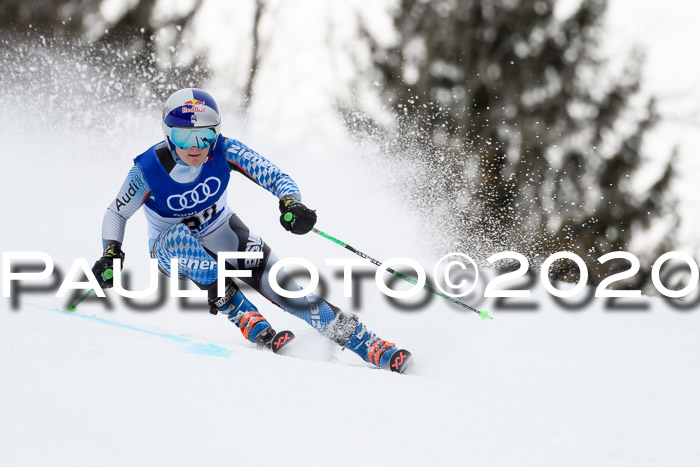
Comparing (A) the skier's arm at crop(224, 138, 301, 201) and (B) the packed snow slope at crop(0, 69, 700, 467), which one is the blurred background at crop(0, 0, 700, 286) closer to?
(B) the packed snow slope at crop(0, 69, 700, 467)

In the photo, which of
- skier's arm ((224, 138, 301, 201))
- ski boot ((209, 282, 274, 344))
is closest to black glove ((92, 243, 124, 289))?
ski boot ((209, 282, 274, 344))

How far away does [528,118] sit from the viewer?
512 inches

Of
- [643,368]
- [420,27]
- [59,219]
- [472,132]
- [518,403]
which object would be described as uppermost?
[420,27]

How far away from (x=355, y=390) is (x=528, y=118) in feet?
37.5

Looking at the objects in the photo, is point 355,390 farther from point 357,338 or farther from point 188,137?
point 188,137

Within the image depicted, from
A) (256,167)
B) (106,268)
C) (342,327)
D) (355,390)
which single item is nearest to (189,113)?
(256,167)

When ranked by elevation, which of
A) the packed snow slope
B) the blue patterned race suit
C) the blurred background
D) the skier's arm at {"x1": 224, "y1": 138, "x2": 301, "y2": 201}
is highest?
the blurred background

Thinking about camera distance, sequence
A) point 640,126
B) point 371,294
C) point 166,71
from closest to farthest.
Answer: point 371,294 → point 640,126 → point 166,71

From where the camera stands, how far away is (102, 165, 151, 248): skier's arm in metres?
3.66

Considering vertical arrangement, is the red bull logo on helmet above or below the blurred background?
below

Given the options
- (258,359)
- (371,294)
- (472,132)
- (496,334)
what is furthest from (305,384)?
(472,132)

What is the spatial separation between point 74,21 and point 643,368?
1199 cm

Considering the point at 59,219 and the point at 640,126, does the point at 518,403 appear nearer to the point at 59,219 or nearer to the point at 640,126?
the point at 59,219

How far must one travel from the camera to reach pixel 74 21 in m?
13.0
